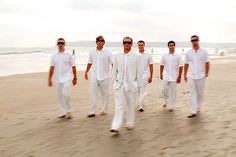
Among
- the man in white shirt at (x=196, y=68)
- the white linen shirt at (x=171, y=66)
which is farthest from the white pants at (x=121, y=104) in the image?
the white linen shirt at (x=171, y=66)

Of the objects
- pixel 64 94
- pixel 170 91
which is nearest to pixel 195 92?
pixel 170 91

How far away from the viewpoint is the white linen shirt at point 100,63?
8.80m

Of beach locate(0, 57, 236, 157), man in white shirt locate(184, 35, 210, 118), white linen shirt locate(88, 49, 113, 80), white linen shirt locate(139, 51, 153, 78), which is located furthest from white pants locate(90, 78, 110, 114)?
man in white shirt locate(184, 35, 210, 118)

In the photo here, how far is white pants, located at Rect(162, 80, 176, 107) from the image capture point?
940 centimetres

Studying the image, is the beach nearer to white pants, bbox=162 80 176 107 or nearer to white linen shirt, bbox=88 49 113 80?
white pants, bbox=162 80 176 107

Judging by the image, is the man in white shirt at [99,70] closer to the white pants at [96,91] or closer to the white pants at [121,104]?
the white pants at [96,91]

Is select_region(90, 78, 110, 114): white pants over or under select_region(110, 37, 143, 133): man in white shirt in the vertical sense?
under

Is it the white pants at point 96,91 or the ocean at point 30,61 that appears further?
the ocean at point 30,61

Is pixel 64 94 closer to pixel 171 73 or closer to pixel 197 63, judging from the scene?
pixel 171 73

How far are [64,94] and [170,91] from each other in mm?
2989

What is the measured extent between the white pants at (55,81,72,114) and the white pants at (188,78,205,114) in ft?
10.0

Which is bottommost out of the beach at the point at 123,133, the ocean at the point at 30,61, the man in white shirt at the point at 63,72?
the ocean at the point at 30,61

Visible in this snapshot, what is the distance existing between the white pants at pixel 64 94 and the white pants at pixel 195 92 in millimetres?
3062

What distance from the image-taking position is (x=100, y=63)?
880 cm
